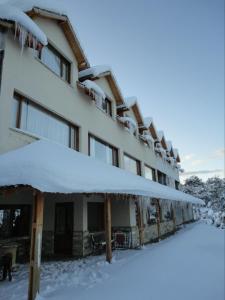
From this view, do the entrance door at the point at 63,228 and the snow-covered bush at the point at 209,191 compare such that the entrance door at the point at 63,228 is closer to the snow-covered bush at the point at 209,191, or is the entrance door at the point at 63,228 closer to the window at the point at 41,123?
→ the window at the point at 41,123

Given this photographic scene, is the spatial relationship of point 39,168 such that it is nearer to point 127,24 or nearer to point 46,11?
point 46,11

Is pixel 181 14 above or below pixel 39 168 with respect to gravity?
above

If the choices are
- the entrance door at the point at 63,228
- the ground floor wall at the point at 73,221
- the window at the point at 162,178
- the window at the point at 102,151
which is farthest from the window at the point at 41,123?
the window at the point at 162,178

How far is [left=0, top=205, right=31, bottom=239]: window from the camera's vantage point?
8875 mm

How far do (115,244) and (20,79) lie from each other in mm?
8907

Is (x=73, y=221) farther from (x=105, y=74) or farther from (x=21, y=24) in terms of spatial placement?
(x=105, y=74)

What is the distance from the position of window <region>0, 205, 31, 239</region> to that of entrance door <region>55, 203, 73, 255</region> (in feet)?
4.74

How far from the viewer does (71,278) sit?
643 centimetres

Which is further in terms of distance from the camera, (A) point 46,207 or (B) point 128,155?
(B) point 128,155

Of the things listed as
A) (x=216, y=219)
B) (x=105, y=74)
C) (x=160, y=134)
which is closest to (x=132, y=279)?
(x=105, y=74)

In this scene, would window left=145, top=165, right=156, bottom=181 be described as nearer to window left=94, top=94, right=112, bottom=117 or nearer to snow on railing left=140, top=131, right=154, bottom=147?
snow on railing left=140, top=131, right=154, bottom=147

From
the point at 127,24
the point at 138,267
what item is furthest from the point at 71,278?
the point at 127,24

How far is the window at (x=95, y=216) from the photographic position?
1252cm

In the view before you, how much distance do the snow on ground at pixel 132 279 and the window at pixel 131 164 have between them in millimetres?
7578
